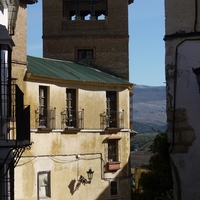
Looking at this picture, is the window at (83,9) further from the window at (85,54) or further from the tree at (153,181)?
the tree at (153,181)

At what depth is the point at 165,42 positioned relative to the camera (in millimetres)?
13383

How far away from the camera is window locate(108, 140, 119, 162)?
34438mm

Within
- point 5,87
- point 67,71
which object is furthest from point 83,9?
point 5,87

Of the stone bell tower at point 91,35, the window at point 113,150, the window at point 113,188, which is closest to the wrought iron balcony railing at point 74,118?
the window at point 113,150

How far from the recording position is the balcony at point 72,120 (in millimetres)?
31469

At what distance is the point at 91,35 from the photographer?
3956cm

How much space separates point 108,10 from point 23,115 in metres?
25.3

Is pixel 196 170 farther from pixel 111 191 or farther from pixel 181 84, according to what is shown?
pixel 111 191

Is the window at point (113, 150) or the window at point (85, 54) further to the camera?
the window at point (85, 54)

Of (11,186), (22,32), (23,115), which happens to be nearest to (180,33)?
(23,115)

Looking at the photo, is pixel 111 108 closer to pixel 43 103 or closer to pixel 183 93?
pixel 43 103

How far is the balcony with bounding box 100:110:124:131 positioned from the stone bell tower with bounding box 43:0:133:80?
4.24 meters

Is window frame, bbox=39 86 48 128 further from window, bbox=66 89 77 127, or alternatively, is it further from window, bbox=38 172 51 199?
window, bbox=38 172 51 199

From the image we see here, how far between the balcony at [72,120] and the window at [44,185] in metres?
2.47
